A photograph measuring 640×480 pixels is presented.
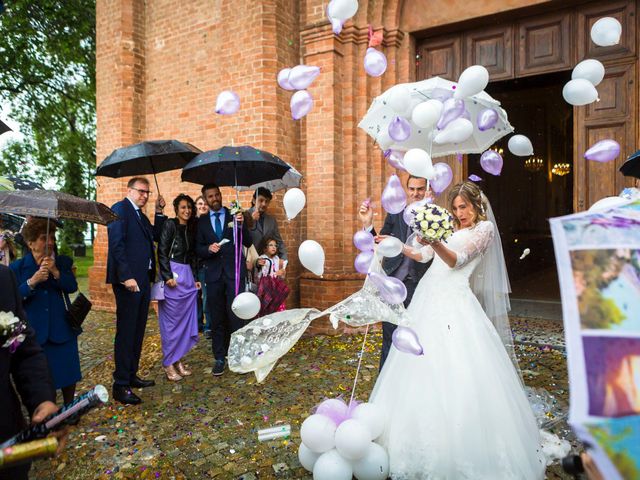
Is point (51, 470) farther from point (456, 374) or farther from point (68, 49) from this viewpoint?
point (68, 49)

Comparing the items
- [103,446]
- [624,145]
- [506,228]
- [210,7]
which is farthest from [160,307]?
[506,228]

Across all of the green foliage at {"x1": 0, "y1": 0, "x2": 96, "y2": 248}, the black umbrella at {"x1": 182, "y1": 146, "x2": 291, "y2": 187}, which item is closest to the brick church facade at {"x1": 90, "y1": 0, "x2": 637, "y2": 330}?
the black umbrella at {"x1": 182, "y1": 146, "x2": 291, "y2": 187}

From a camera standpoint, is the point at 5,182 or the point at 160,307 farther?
the point at 160,307

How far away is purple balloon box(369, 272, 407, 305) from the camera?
3209 mm

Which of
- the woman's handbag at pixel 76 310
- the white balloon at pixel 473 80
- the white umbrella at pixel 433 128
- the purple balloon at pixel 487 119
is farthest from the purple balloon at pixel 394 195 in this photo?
the woman's handbag at pixel 76 310

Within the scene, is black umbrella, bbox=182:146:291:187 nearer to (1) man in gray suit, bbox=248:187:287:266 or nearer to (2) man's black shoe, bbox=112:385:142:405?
(1) man in gray suit, bbox=248:187:287:266

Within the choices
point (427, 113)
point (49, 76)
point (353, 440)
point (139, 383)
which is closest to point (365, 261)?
point (427, 113)

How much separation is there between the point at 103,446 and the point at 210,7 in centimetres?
716

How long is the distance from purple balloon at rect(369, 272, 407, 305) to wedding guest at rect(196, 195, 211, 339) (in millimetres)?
2819

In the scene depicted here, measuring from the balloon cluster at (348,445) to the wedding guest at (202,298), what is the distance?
3169mm

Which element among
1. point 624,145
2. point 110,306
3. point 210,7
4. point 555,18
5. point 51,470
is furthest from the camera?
point 110,306

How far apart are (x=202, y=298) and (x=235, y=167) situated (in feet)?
9.60

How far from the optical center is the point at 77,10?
A: 13570mm

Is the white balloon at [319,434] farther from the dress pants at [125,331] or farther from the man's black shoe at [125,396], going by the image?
the dress pants at [125,331]
